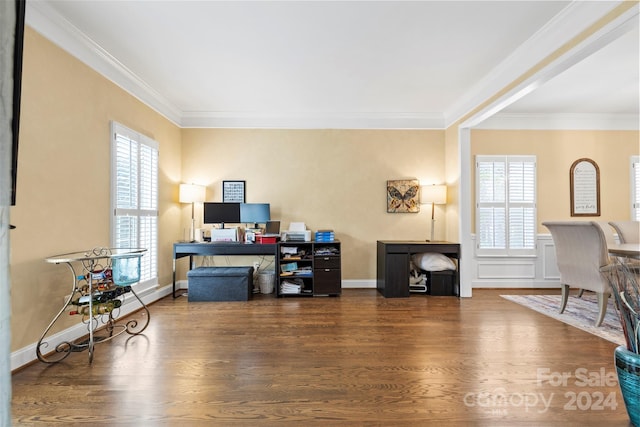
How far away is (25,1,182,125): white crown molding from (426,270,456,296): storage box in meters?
4.55

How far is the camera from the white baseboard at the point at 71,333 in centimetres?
229

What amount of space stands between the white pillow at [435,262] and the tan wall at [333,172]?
0.48 m

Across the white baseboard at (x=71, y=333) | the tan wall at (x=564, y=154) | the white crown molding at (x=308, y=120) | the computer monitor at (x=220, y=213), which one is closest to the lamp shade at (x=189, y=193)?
the computer monitor at (x=220, y=213)

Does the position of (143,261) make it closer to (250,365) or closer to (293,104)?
(250,365)

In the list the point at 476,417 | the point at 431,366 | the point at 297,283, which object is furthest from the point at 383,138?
the point at 476,417

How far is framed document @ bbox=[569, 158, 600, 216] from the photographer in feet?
16.2

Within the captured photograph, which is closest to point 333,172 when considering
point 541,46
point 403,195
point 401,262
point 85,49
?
point 403,195

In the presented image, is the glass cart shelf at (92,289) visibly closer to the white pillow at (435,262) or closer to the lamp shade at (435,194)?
the white pillow at (435,262)

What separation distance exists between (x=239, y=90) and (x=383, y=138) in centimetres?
232

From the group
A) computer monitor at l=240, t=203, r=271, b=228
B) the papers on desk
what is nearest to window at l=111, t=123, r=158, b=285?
computer monitor at l=240, t=203, r=271, b=228

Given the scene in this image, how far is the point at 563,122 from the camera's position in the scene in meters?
4.98

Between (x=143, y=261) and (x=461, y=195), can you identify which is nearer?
(x=143, y=261)

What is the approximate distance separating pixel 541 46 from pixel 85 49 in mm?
4268

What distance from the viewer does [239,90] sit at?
406cm
